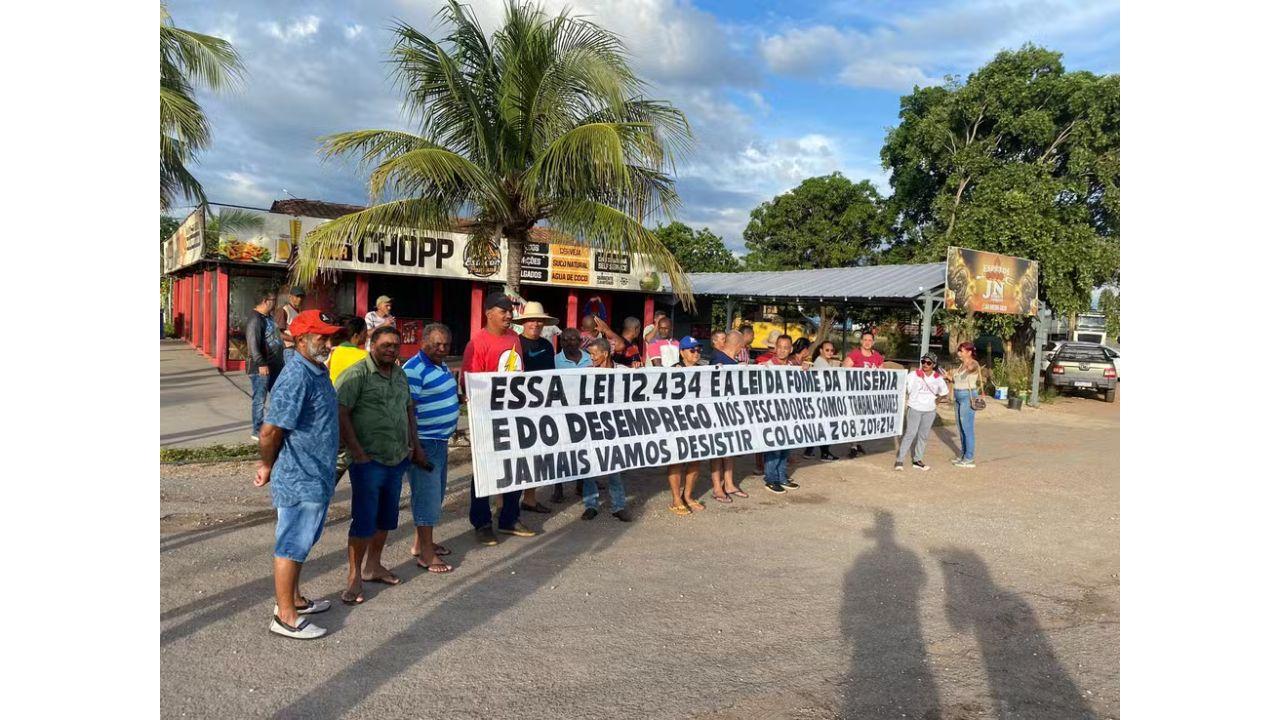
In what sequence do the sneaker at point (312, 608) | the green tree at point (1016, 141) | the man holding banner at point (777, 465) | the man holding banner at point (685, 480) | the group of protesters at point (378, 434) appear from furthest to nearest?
1. the green tree at point (1016, 141)
2. the man holding banner at point (777, 465)
3. the man holding banner at point (685, 480)
4. the sneaker at point (312, 608)
5. the group of protesters at point (378, 434)

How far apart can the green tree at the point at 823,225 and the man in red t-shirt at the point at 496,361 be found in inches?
1338

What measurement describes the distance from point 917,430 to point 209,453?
851cm

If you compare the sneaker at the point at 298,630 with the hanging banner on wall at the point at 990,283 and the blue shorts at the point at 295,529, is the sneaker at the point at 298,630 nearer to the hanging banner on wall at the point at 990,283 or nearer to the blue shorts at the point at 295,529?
the blue shorts at the point at 295,529

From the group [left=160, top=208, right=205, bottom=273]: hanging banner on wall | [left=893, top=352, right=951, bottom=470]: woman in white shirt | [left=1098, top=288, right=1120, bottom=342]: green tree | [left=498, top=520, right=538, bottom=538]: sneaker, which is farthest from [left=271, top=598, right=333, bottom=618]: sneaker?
[left=1098, top=288, right=1120, bottom=342]: green tree

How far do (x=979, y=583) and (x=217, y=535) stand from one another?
5.83 m

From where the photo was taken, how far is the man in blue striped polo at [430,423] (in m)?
5.29

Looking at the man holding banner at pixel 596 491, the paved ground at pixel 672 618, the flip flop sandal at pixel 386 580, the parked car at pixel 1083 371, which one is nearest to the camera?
the paved ground at pixel 672 618

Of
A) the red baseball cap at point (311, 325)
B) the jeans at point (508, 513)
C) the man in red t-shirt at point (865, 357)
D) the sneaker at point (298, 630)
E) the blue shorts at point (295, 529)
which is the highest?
the red baseball cap at point (311, 325)

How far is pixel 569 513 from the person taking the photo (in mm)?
7074

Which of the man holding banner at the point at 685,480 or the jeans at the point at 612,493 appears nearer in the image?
the jeans at the point at 612,493

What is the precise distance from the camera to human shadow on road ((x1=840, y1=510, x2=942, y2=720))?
12.3ft

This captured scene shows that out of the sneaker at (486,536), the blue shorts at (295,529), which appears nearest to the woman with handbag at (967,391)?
the sneaker at (486,536)

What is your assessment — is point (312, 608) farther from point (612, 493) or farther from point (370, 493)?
point (612, 493)

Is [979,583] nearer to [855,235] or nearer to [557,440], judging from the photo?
[557,440]
